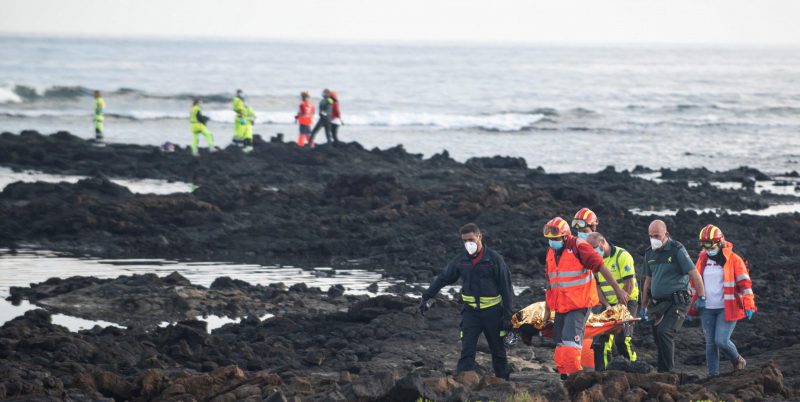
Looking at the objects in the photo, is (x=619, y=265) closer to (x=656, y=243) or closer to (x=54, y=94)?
(x=656, y=243)

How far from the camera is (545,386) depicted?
1245 cm

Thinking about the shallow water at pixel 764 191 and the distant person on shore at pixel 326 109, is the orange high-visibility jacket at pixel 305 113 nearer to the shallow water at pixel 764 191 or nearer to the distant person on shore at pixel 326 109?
the distant person on shore at pixel 326 109

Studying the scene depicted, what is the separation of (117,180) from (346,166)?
20.7 feet

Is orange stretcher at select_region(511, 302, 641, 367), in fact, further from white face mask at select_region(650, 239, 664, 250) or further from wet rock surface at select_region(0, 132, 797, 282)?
wet rock surface at select_region(0, 132, 797, 282)

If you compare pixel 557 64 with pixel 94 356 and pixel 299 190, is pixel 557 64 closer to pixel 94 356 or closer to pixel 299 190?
pixel 299 190

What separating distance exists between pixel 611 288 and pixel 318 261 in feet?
33.0

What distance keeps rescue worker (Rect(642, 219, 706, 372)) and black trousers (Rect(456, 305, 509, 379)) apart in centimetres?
158

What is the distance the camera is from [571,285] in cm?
1277

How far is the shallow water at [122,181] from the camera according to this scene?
3162 centimetres

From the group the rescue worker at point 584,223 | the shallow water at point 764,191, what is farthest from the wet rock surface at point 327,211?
the rescue worker at point 584,223

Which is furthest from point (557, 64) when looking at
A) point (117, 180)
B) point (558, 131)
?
point (117, 180)

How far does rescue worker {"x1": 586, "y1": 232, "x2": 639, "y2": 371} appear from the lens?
45.1 feet

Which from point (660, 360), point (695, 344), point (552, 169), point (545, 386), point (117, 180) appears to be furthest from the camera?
point (552, 169)

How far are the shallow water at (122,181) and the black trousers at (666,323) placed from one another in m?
18.9
